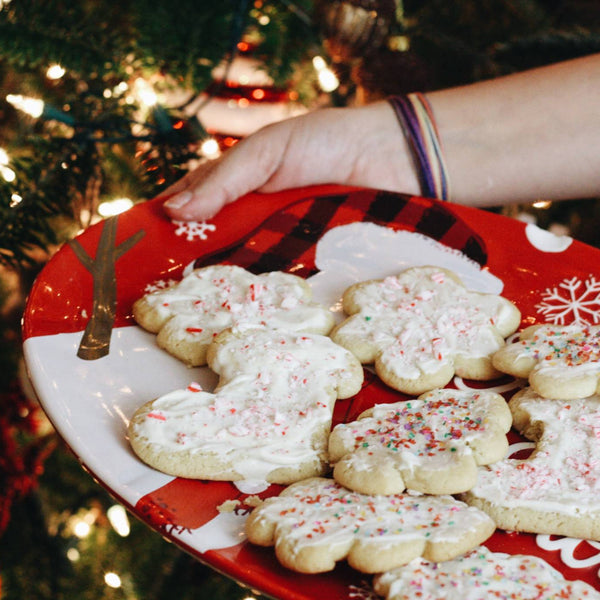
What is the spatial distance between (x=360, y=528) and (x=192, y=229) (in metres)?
0.70

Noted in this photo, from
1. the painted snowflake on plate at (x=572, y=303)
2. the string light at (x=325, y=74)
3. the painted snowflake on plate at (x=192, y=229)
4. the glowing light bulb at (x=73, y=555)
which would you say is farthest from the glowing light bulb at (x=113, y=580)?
the string light at (x=325, y=74)

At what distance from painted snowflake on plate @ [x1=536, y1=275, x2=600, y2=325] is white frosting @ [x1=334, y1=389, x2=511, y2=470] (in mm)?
299

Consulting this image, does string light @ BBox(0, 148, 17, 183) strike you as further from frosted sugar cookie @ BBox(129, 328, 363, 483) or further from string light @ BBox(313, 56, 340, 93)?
string light @ BBox(313, 56, 340, 93)

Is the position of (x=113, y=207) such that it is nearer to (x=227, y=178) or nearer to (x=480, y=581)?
(x=227, y=178)

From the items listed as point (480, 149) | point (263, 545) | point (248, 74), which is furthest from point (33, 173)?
point (480, 149)

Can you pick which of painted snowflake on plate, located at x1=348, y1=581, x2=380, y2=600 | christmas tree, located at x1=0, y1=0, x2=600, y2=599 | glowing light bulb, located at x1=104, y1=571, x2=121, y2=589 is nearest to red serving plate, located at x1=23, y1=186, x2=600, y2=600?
painted snowflake on plate, located at x1=348, y1=581, x2=380, y2=600

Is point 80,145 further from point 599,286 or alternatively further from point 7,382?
point 599,286

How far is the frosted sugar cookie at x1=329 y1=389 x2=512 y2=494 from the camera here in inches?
30.2

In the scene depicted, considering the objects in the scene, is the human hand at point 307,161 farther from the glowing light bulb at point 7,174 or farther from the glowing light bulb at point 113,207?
the glowing light bulb at point 7,174

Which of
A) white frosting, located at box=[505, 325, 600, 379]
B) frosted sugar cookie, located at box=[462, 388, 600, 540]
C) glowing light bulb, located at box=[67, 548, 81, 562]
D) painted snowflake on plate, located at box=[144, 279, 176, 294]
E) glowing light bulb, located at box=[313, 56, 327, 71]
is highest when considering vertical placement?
glowing light bulb, located at box=[313, 56, 327, 71]

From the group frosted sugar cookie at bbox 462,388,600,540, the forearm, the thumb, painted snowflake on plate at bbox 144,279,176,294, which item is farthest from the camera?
the forearm

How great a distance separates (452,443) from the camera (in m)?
0.82

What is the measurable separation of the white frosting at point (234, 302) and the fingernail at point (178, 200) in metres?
0.15

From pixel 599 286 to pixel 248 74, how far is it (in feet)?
2.76
